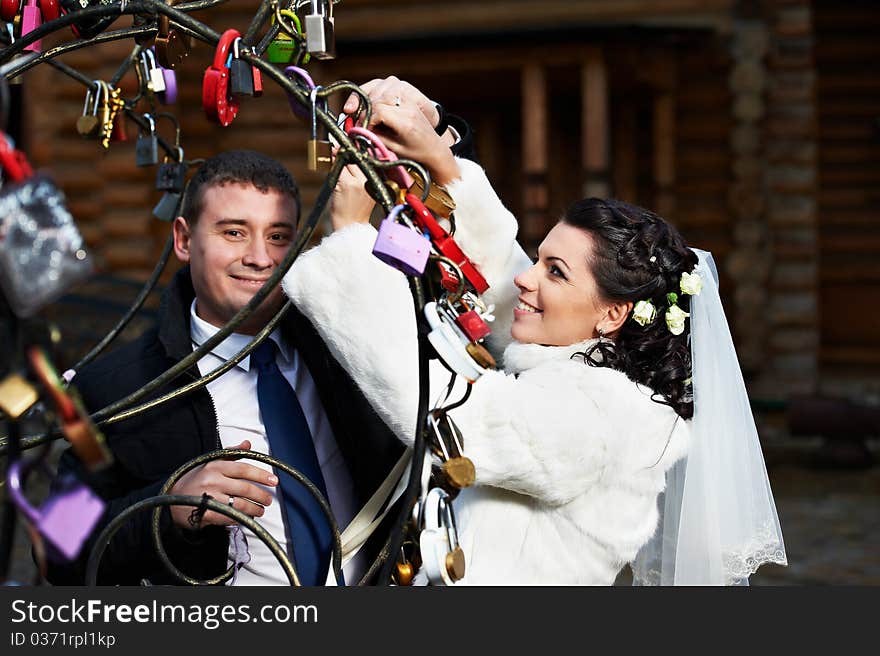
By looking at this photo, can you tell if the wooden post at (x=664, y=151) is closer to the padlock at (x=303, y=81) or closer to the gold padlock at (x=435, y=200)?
the gold padlock at (x=435, y=200)

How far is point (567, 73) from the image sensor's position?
8367 mm

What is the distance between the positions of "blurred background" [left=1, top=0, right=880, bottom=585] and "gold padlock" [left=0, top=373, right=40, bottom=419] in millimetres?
6369

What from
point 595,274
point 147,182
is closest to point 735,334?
point 147,182

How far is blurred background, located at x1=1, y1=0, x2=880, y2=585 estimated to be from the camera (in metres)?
7.84

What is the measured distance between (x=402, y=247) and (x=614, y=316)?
89 centimetres

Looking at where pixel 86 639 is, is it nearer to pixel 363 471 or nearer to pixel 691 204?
pixel 363 471

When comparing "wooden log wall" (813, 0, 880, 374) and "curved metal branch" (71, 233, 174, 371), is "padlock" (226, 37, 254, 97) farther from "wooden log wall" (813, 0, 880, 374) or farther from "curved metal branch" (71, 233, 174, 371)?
"wooden log wall" (813, 0, 880, 374)

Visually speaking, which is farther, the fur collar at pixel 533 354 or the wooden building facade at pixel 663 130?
the wooden building facade at pixel 663 130

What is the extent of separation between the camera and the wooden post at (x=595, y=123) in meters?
7.88

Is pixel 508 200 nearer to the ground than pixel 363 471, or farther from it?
farther from it

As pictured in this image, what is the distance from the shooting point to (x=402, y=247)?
4.09ft

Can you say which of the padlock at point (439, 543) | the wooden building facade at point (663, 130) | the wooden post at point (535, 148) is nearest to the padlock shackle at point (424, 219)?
the padlock at point (439, 543)

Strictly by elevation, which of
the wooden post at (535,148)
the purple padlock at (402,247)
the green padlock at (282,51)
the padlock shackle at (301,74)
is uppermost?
the wooden post at (535,148)

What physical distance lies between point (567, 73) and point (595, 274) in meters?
6.66
